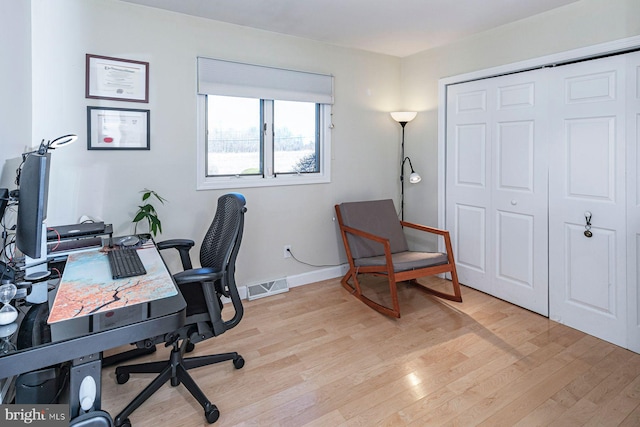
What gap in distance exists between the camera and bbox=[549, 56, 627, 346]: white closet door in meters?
2.53

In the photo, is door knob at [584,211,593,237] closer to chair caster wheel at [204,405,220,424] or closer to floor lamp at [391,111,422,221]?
floor lamp at [391,111,422,221]

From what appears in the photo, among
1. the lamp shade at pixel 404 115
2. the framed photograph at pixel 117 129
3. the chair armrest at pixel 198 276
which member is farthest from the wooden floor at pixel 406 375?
the lamp shade at pixel 404 115

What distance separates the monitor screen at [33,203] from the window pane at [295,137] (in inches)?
86.6

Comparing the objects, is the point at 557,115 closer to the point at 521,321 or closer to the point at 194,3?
the point at 521,321

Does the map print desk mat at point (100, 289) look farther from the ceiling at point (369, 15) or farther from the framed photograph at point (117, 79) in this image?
the ceiling at point (369, 15)

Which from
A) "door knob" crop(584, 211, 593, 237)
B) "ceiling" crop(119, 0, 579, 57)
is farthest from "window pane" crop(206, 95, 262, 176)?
"door knob" crop(584, 211, 593, 237)

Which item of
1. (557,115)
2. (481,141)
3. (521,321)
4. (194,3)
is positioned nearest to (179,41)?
(194,3)

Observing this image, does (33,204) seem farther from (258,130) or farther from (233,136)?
(258,130)

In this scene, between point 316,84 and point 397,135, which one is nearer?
point 316,84

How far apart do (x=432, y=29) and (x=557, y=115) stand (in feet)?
4.12

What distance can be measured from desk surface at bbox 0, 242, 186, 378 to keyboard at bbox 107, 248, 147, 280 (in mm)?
269

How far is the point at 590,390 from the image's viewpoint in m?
2.07

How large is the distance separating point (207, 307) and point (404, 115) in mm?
2953

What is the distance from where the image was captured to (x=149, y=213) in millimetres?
2795
